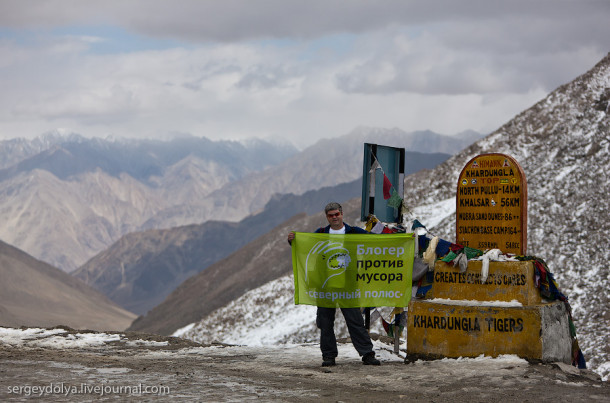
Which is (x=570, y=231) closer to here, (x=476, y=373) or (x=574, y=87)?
(x=574, y=87)

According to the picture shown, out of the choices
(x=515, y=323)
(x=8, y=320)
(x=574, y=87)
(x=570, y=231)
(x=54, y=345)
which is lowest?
(x=8, y=320)

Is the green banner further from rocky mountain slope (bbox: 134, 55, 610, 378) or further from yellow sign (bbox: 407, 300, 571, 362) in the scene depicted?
rocky mountain slope (bbox: 134, 55, 610, 378)

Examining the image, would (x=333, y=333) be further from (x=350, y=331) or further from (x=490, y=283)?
(x=490, y=283)

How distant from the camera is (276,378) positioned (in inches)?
374

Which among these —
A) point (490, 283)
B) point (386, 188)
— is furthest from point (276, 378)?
point (386, 188)

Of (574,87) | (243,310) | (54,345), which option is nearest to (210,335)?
(243,310)

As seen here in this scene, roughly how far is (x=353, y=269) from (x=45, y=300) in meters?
89.1

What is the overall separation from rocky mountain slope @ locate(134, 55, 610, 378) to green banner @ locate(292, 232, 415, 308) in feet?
36.4

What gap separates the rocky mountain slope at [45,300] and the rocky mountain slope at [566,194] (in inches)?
1846

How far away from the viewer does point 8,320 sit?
72750 millimetres

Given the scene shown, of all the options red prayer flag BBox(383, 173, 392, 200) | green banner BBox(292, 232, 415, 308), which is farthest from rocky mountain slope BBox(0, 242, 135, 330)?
green banner BBox(292, 232, 415, 308)

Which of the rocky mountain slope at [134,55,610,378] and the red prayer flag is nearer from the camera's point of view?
the red prayer flag

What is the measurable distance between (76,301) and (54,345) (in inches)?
3515

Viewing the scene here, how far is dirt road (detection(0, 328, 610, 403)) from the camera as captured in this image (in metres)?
8.16
